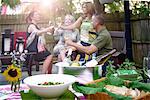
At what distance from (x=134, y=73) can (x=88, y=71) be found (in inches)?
17.3

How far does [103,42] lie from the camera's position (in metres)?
2.17

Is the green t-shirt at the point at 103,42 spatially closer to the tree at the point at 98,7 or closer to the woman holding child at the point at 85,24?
the woman holding child at the point at 85,24

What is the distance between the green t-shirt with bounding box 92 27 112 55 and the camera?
2.15m

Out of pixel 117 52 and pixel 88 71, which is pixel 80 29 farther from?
pixel 88 71

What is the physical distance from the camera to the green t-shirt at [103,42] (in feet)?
7.07

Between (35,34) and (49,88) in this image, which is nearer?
(49,88)

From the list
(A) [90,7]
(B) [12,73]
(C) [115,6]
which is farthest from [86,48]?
(B) [12,73]

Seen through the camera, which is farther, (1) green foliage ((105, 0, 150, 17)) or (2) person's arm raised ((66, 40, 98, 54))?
(1) green foliage ((105, 0, 150, 17))

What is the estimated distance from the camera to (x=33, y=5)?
2389mm

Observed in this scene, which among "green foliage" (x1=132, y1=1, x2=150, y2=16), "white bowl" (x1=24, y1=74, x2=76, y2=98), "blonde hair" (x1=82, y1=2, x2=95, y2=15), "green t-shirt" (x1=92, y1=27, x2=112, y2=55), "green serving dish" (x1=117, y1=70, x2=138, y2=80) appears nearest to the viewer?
"white bowl" (x1=24, y1=74, x2=76, y2=98)

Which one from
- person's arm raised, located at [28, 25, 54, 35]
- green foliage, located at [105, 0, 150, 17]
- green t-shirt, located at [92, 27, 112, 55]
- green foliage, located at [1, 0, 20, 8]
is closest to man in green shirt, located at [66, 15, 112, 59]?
green t-shirt, located at [92, 27, 112, 55]

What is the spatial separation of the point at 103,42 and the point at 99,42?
0.12 feet

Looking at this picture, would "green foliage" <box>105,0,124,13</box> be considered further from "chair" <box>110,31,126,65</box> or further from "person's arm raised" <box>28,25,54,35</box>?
"person's arm raised" <box>28,25,54,35</box>

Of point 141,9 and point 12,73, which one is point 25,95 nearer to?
point 12,73
